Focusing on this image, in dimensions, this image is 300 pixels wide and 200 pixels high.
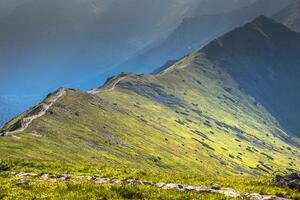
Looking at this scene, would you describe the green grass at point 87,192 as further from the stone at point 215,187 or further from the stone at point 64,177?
the stone at point 64,177

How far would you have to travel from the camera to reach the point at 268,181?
36125mm

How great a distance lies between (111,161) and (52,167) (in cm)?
12050

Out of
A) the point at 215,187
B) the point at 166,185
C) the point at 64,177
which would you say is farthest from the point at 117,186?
the point at 64,177

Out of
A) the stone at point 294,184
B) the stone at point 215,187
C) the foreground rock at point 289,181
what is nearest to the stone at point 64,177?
the stone at point 215,187

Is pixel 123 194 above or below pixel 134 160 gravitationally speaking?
below

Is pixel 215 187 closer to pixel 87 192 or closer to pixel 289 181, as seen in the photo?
→ pixel 289 181

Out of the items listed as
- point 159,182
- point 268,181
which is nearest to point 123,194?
point 159,182

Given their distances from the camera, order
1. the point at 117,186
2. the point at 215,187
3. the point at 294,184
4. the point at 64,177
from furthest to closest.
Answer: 1. the point at 64,177
2. the point at 215,187
3. the point at 294,184
4. the point at 117,186

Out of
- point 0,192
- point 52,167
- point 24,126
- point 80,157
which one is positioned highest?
point 24,126

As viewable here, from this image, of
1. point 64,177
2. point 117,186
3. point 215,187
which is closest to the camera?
point 117,186

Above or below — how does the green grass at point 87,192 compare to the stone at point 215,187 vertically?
below

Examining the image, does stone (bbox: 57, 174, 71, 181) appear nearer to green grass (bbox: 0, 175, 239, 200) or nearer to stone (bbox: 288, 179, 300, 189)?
green grass (bbox: 0, 175, 239, 200)

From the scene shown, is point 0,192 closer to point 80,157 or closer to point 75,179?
point 75,179

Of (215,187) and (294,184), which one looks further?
(215,187)
